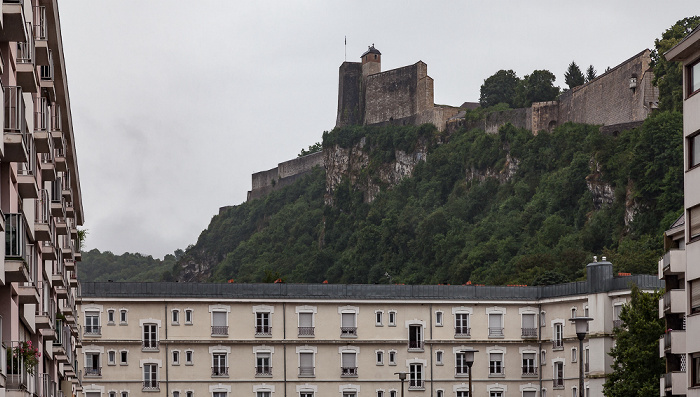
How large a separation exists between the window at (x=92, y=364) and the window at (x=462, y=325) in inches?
808

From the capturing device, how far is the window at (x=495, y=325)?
7838cm

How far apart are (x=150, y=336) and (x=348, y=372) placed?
11.5 meters

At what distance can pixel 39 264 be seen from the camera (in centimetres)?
3656

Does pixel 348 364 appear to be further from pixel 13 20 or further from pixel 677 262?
pixel 13 20

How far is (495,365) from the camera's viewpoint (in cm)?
7831

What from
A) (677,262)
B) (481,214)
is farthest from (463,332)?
(481,214)

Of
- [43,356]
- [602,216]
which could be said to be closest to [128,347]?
[43,356]

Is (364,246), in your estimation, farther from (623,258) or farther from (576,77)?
(623,258)

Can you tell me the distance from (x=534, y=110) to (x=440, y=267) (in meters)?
18.9

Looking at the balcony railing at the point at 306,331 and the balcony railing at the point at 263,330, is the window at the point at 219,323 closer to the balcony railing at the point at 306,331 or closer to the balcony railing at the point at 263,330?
the balcony railing at the point at 263,330

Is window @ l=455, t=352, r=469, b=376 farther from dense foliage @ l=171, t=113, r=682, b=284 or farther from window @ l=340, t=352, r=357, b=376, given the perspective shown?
dense foliage @ l=171, t=113, r=682, b=284

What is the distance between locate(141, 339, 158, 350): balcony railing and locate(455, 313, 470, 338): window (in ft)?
56.9

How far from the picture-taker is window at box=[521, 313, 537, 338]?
78500mm

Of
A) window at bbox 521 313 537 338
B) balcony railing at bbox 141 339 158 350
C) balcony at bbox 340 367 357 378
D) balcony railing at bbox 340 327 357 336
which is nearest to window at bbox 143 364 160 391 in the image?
balcony railing at bbox 141 339 158 350
